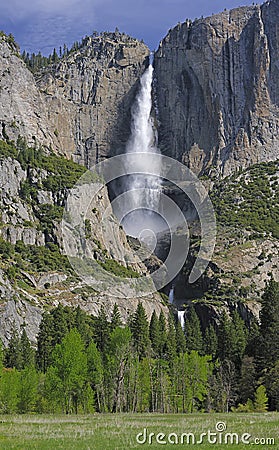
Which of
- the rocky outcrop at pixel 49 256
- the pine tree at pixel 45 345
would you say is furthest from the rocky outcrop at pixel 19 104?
the pine tree at pixel 45 345

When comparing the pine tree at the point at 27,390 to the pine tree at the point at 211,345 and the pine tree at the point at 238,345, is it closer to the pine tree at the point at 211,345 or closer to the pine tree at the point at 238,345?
the pine tree at the point at 238,345

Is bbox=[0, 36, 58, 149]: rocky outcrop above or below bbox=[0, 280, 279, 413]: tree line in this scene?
above

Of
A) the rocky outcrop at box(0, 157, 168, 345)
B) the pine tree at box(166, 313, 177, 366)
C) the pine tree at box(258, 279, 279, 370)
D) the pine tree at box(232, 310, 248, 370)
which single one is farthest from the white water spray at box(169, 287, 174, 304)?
the pine tree at box(258, 279, 279, 370)

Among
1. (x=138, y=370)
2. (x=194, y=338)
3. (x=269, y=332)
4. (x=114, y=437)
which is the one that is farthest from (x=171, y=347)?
(x=114, y=437)

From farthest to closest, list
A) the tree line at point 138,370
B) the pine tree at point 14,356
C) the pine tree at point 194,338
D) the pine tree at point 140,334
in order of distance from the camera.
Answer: the pine tree at point 194,338 → the pine tree at point 140,334 → the pine tree at point 14,356 → the tree line at point 138,370

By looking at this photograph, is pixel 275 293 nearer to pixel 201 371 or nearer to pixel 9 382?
pixel 201 371

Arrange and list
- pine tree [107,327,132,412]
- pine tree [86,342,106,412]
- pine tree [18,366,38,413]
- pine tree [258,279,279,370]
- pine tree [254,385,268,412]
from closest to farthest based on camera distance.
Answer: pine tree [18,366,38,413] < pine tree [107,327,132,412] < pine tree [86,342,106,412] < pine tree [254,385,268,412] < pine tree [258,279,279,370]

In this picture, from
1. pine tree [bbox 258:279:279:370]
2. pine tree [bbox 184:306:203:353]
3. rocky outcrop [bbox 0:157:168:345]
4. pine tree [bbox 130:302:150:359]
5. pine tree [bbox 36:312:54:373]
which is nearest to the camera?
pine tree [bbox 258:279:279:370]

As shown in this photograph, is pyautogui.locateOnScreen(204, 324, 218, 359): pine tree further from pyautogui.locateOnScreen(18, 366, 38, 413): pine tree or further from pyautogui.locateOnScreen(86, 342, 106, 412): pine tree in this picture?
pyautogui.locateOnScreen(18, 366, 38, 413): pine tree

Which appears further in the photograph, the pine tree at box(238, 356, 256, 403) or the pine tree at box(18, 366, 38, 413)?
the pine tree at box(238, 356, 256, 403)
